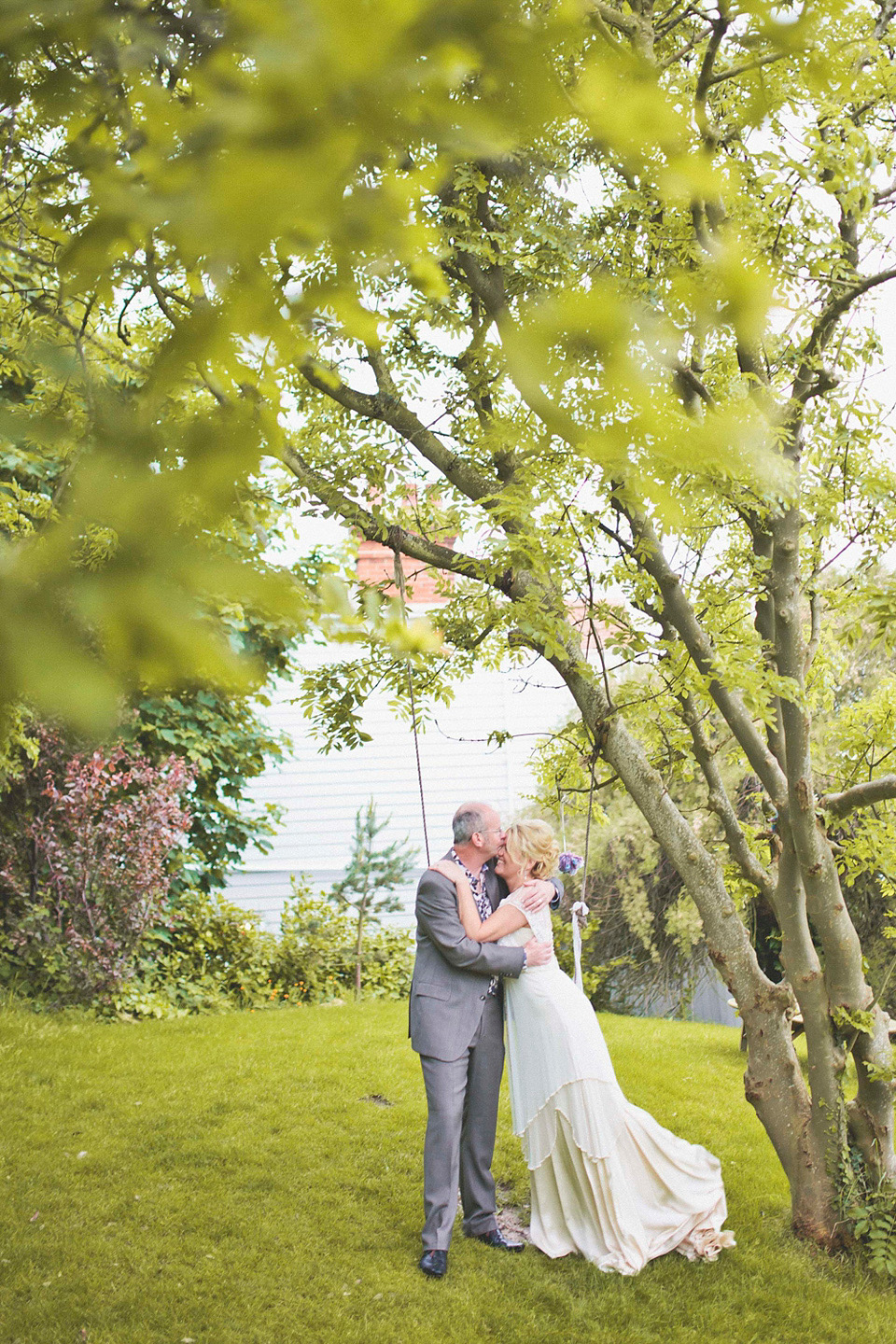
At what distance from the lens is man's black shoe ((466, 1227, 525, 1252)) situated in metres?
3.88

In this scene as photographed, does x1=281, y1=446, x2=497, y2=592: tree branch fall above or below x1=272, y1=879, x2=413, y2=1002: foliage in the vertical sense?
above

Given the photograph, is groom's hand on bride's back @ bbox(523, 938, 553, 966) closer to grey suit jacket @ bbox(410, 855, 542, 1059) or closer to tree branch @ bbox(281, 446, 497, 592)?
grey suit jacket @ bbox(410, 855, 542, 1059)

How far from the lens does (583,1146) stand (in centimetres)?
368

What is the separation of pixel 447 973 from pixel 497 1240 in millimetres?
1063

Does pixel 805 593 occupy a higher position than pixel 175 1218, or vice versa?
pixel 805 593

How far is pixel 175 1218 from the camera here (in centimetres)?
395

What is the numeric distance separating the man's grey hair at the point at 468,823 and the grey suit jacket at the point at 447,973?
0.18 metres

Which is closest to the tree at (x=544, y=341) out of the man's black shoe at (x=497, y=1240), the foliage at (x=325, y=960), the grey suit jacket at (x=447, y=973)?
the grey suit jacket at (x=447, y=973)

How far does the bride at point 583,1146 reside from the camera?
12.2 ft

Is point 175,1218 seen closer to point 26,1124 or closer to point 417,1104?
point 26,1124

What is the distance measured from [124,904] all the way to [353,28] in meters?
7.16

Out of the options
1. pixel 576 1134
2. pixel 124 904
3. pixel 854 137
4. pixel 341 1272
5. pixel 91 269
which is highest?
pixel 854 137

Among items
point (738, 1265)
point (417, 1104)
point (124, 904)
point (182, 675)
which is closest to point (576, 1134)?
point (738, 1265)

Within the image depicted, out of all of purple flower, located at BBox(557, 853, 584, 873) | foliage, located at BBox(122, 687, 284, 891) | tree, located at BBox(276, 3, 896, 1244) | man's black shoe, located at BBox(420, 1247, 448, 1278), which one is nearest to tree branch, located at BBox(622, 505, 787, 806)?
tree, located at BBox(276, 3, 896, 1244)
